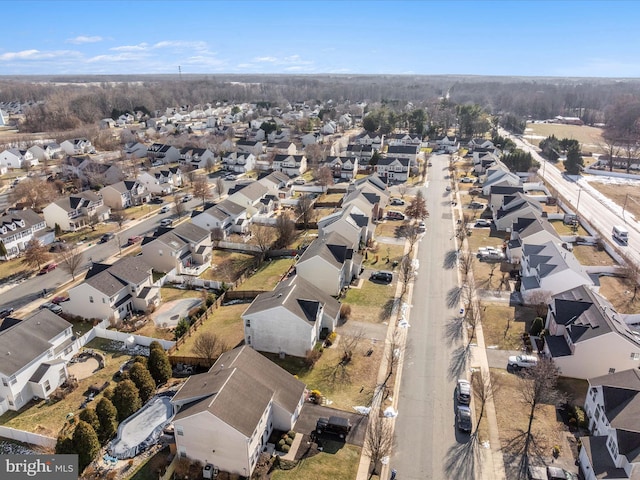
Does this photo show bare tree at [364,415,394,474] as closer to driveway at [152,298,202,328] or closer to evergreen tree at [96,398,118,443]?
evergreen tree at [96,398,118,443]

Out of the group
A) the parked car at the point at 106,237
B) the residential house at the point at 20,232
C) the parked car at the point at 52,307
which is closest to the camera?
the parked car at the point at 52,307

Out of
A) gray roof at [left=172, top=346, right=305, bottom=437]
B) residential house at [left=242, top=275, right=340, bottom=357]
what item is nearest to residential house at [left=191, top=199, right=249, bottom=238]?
residential house at [left=242, top=275, right=340, bottom=357]

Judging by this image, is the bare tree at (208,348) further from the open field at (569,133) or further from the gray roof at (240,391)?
the open field at (569,133)

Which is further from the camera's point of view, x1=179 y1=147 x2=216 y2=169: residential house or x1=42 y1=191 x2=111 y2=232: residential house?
x1=179 y1=147 x2=216 y2=169: residential house

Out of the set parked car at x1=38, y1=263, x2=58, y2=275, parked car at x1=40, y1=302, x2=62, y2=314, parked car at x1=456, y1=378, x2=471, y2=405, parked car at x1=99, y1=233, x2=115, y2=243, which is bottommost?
parked car at x1=40, y1=302, x2=62, y2=314

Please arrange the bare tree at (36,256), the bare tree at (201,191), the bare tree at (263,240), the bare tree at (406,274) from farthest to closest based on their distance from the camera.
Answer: the bare tree at (201,191) → the bare tree at (263,240) → the bare tree at (36,256) → the bare tree at (406,274)

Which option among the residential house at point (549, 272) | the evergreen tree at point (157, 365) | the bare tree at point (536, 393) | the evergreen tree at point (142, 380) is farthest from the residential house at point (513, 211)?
the evergreen tree at point (142, 380)

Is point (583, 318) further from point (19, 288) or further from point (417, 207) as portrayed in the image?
point (19, 288)
